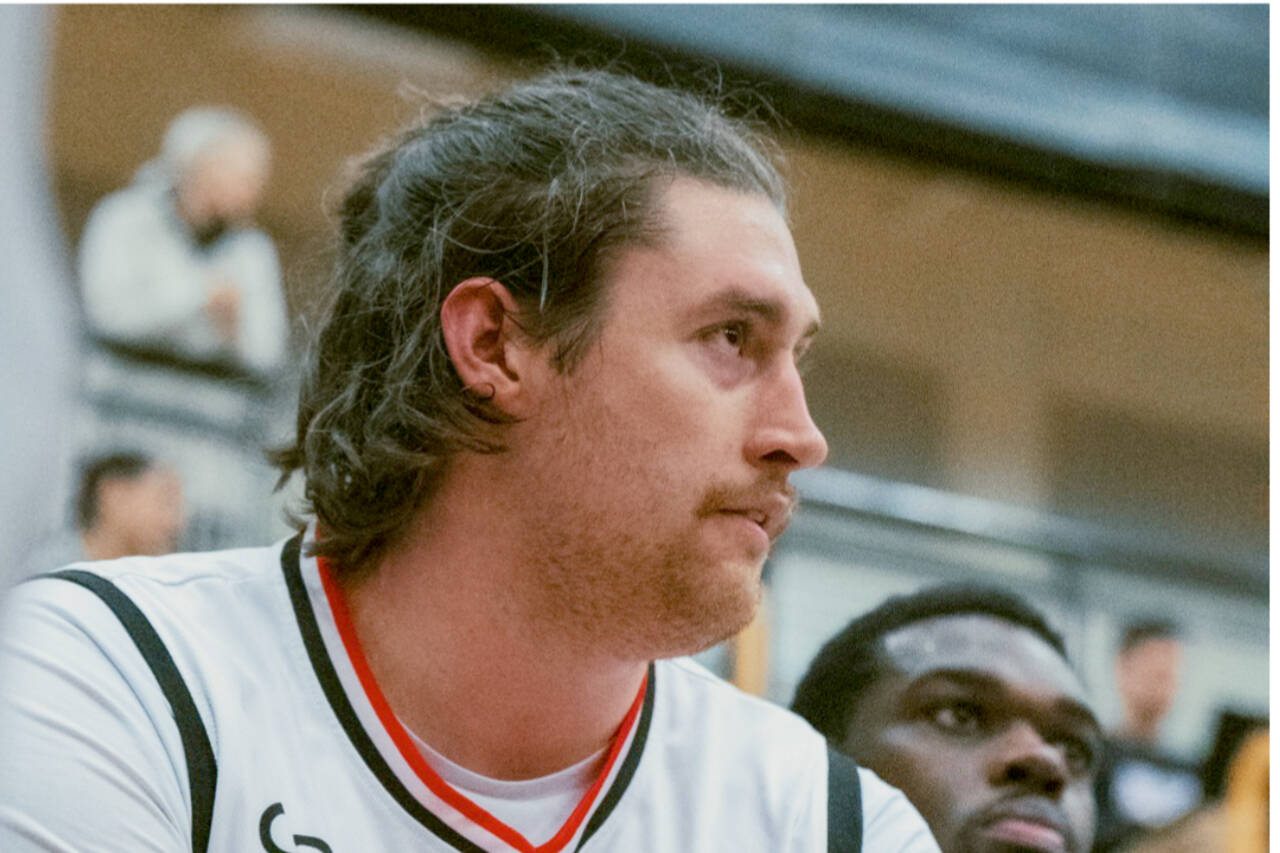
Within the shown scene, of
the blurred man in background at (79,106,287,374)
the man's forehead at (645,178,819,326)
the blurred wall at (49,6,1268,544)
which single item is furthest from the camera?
the blurred wall at (49,6,1268,544)

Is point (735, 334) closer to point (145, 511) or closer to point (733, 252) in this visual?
point (733, 252)

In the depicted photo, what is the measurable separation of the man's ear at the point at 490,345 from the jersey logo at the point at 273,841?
335mm

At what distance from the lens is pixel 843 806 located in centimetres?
123

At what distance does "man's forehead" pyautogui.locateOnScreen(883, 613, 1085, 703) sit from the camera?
1.41 metres

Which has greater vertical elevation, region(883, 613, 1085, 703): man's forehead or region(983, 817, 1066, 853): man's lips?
region(883, 613, 1085, 703): man's forehead

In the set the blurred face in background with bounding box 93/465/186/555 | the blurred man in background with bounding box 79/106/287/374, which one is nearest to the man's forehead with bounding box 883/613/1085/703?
the blurred face in background with bounding box 93/465/186/555

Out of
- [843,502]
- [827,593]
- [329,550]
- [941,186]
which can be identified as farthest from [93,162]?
[329,550]

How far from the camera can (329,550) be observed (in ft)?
3.97

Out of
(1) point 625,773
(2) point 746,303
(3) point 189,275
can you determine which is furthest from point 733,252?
(3) point 189,275

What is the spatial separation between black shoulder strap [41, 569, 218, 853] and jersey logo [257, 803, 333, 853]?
0.03 meters

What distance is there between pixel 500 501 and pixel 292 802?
10.4 inches

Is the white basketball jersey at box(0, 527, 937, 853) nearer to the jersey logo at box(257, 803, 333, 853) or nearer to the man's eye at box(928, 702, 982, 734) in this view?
the jersey logo at box(257, 803, 333, 853)

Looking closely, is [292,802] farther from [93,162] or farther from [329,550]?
[93,162]

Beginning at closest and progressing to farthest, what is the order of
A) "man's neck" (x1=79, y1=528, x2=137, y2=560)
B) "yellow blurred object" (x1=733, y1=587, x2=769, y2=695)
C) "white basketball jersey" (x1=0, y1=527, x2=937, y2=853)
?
"white basketball jersey" (x1=0, y1=527, x2=937, y2=853)
"yellow blurred object" (x1=733, y1=587, x2=769, y2=695)
"man's neck" (x1=79, y1=528, x2=137, y2=560)
